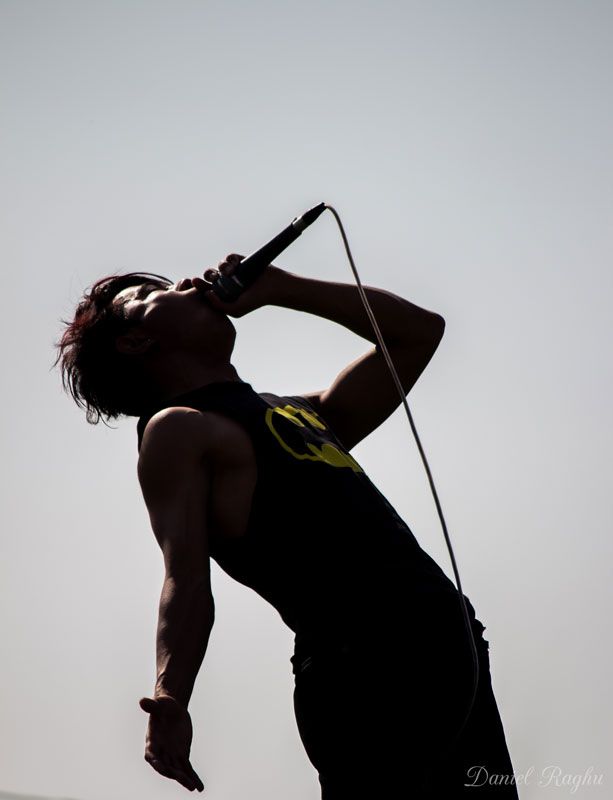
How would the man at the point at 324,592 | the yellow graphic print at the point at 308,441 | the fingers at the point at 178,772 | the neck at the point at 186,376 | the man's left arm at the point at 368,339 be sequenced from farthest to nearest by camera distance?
1. the man's left arm at the point at 368,339
2. the neck at the point at 186,376
3. the yellow graphic print at the point at 308,441
4. the man at the point at 324,592
5. the fingers at the point at 178,772

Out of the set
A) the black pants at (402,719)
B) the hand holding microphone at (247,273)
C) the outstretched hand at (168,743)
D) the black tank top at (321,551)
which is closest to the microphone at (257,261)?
the hand holding microphone at (247,273)

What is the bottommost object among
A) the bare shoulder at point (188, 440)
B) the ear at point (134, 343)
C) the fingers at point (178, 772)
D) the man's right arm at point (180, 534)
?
the fingers at point (178, 772)

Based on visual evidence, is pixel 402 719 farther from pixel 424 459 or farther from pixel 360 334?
pixel 360 334

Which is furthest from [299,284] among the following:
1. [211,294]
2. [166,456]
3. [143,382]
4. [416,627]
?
[416,627]

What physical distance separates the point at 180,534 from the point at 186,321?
562 mm

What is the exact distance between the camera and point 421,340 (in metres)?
2.52

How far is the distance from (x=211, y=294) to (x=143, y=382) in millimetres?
247

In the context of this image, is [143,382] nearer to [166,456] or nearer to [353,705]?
[166,456]

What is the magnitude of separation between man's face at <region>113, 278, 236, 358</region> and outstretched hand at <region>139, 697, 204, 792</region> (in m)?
0.83

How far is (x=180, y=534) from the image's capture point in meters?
1.96

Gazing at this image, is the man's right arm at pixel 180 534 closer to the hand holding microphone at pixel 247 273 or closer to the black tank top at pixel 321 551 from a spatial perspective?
the black tank top at pixel 321 551

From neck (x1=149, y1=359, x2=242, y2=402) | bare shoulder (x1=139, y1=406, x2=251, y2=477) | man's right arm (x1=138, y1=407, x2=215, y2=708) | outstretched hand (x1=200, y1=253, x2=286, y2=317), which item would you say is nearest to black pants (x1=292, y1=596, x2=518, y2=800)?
man's right arm (x1=138, y1=407, x2=215, y2=708)

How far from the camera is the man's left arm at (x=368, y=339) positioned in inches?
→ 96.1

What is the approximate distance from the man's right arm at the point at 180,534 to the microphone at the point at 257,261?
1.13ft
